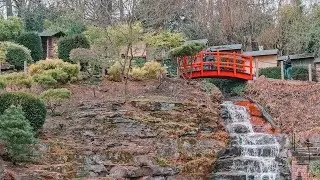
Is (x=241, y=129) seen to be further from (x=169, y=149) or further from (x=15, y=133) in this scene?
(x=15, y=133)

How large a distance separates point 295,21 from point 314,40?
153 inches

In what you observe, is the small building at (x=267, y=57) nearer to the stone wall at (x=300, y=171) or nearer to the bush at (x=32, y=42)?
the bush at (x=32, y=42)

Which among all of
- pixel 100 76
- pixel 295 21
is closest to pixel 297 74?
pixel 295 21

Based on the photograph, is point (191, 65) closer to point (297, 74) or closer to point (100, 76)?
point (100, 76)

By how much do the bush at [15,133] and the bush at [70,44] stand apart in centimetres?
1396

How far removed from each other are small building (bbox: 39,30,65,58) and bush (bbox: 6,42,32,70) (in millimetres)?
6061

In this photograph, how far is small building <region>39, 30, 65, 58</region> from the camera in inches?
1427

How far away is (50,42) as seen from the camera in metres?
36.3

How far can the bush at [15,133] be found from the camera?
17250 mm

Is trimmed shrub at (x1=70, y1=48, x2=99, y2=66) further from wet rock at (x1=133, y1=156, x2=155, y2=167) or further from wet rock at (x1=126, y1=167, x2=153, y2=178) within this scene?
wet rock at (x1=126, y1=167, x2=153, y2=178)

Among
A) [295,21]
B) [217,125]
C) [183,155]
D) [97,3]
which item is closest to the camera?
[183,155]

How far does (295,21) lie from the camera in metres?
41.6

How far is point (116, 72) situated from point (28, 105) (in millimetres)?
8644

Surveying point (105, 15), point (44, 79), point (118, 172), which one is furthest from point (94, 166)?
point (105, 15)
